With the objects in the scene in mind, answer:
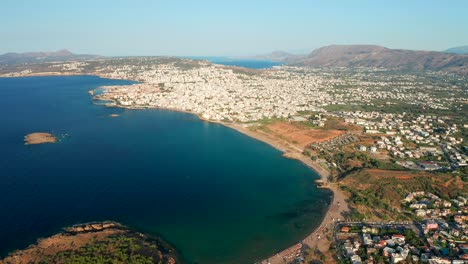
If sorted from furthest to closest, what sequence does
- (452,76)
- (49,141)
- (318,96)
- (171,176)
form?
(452,76)
(318,96)
(49,141)
(171,176)

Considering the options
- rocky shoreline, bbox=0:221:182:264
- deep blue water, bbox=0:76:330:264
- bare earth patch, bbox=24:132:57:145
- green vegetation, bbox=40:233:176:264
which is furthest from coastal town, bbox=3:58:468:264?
bare earth patch, bbox=24:132:57:145

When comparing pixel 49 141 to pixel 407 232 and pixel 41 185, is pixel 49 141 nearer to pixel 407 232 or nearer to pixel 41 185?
pixel 41 185

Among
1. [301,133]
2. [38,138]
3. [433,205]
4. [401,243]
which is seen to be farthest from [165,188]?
[301,133]

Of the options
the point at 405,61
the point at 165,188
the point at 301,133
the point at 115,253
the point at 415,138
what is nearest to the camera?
the point at 115,253

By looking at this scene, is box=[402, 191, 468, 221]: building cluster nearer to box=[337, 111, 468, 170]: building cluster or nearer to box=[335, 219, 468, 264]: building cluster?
box=[335, 219, 468, 264]: building cluster

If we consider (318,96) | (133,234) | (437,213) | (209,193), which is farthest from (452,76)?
(133,234)

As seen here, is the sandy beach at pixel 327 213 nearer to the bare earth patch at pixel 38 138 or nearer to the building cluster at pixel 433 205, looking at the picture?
the building cluster at pixel 433 205

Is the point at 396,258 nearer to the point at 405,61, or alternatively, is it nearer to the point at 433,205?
the point at 433,205

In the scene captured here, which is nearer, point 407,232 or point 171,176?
point 407,232

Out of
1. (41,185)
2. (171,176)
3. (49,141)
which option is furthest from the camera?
(49,141)
